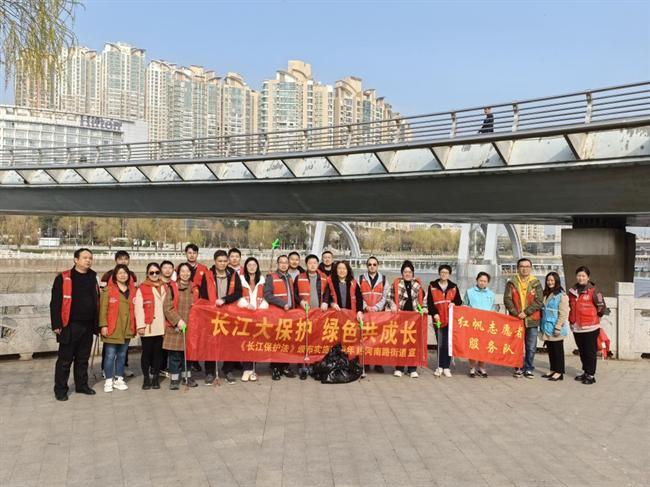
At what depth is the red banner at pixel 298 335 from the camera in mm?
7254

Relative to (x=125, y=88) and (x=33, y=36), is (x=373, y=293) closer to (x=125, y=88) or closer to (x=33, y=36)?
(x=33, y=36)

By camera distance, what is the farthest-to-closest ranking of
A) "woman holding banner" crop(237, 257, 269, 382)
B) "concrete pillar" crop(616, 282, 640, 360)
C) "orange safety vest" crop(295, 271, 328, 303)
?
"concrete pillar" crop(616, 282, 640, 360) < "orange safety vest" crop(295, 271, 328, 303) < "woman holding banner" crop(237, 257, 269, 382)

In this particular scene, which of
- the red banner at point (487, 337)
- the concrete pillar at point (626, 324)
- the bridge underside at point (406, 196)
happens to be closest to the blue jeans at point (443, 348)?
the red banner at point (487, 337)

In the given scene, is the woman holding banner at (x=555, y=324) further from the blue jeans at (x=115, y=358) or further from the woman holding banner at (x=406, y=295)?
the blue jeans at (x=115, y=358)

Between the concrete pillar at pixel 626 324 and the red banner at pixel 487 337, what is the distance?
234cm

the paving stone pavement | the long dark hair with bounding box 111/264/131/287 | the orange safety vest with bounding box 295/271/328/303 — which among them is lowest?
the paving stone pavement

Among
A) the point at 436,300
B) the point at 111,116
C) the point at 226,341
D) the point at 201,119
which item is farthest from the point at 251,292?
the point at 111,116

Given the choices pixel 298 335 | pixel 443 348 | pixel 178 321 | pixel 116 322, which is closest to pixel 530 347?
pixel 443 348

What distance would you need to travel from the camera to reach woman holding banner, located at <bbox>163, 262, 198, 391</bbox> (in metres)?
6.98

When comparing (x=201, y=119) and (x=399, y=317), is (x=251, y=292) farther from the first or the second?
(x=201, y=119)

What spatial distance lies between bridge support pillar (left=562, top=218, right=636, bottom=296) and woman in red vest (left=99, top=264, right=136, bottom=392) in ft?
41.2

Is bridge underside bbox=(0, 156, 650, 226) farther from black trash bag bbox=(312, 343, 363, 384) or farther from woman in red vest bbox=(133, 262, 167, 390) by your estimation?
woman in red vest bbox=(133, 262, 167, 390)

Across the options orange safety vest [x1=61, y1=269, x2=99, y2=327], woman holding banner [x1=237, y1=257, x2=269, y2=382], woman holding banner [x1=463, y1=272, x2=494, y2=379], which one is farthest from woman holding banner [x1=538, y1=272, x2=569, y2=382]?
orange safety vest [x1=61, y1=269, x2=99, y2=327]

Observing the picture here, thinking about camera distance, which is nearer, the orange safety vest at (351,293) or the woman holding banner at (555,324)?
the woman holding banner at (555,324)
